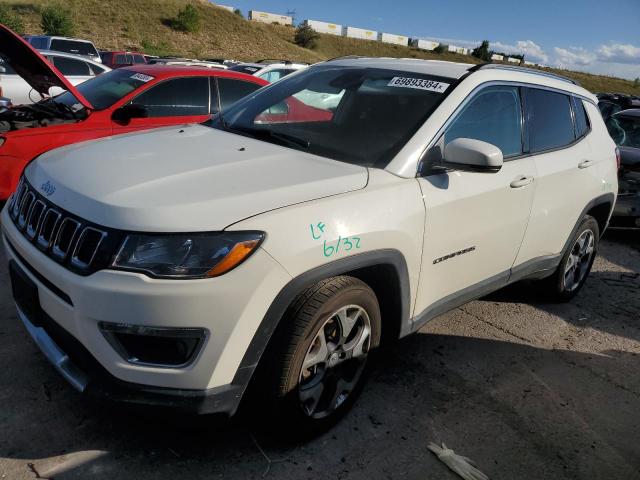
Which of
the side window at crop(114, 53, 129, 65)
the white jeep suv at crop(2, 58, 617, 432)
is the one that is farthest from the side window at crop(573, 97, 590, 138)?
the side window at crop(114, 53, 129, 65)

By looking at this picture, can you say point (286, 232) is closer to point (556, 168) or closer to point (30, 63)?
point (556, 168)

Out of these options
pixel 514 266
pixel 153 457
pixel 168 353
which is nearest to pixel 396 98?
pixel 514 266

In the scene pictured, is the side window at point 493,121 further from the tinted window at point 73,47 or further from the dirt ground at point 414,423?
the tinted window at point 73,47

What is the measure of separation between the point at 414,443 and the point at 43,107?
4.80 metres

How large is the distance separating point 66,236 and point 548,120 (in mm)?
3214

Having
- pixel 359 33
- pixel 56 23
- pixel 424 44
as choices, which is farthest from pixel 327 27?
pixel 56 23

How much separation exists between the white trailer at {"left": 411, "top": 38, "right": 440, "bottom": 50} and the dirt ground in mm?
102716

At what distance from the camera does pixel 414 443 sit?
2654mm

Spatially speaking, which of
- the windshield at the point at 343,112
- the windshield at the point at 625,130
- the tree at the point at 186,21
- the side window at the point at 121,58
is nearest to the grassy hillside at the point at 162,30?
the tree at the point at 186,21

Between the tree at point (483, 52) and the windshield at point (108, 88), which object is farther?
the tree at point (483, 52)

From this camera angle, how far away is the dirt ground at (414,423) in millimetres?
2350

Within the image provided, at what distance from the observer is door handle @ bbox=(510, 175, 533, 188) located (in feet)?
10.6

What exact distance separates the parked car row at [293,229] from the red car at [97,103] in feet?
6.53

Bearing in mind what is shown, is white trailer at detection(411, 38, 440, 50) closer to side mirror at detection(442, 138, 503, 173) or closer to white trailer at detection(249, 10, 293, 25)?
white trailer at detection(249, 10, 293, 25)
